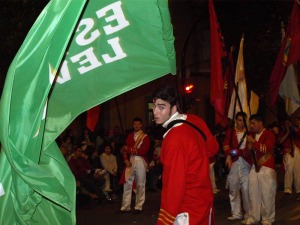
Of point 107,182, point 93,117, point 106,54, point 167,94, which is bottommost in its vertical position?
point 107,182

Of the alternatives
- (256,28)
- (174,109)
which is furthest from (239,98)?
(256,28)

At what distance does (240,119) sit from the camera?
10219mm

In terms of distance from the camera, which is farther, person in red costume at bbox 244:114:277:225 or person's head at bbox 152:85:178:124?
person in red costume at bbox 244:114:277:225

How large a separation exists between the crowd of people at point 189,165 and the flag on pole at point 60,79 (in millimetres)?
674

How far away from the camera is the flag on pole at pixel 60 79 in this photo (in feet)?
11.0

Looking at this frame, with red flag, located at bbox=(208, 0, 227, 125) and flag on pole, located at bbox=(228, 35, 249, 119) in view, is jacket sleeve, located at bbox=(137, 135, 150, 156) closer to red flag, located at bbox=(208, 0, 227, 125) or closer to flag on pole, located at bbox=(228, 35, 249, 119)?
red flag, located at bbox=(208, 0, 227, 125)

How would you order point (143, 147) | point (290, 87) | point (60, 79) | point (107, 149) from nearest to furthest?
point (60, 79) → point (143, 147) → point (290, 87) → point (107, 149)

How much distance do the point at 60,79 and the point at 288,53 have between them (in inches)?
352

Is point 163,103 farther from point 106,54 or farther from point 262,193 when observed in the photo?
point 262,193

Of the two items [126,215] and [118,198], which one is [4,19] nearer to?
[118,198]

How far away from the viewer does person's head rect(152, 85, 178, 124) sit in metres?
4.66

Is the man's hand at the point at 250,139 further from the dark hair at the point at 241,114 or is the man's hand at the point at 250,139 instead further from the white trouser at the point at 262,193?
the dark hair at the point at 241,114

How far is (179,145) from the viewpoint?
442 centimetres

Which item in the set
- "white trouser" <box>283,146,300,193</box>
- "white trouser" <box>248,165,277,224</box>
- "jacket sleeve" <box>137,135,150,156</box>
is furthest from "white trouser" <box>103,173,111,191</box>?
"white trouser" <box>248,165,277,224</box>
